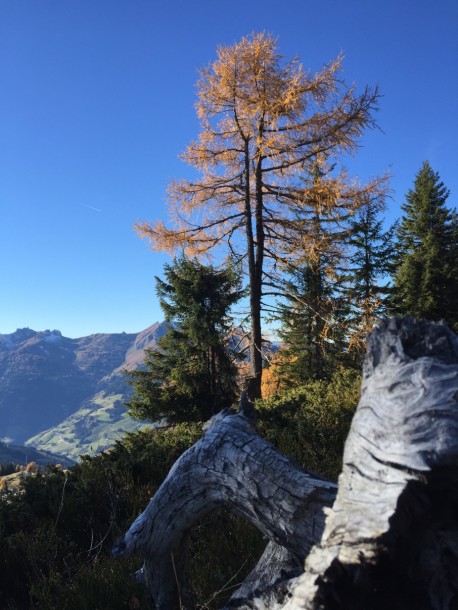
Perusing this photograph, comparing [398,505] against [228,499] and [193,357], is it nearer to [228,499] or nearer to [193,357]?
[228,499]

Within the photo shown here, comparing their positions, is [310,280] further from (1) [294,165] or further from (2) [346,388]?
(2) [346,388]

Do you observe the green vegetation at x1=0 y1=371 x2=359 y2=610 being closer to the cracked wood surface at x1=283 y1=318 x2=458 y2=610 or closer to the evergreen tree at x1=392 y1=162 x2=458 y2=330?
the cracked wood surface at x1=283 y1=318 x2=458 y2=610

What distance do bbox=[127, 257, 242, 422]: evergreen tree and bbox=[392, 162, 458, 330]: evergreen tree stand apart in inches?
350

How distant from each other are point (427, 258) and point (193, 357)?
49.8 ft

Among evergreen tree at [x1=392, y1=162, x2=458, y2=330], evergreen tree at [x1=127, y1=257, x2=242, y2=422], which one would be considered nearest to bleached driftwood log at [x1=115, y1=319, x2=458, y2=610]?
evergreen tree at [x1=127, y1=257, x2=242, y2=422]

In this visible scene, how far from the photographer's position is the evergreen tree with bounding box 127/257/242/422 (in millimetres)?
14383

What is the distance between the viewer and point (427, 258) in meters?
22.9

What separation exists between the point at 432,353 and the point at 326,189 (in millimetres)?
10574

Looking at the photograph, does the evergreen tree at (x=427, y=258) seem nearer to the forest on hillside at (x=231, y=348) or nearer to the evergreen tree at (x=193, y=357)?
the forest on hillside at (x=231, y=348)

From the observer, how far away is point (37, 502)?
A: 5.13 metres

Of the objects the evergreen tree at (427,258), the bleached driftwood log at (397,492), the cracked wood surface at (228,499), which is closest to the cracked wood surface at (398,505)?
the bleached driftwood log at (397,492)

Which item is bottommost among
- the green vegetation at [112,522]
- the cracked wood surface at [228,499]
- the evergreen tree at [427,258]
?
the green vegetation at [112,522]

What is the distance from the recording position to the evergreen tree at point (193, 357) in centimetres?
1438

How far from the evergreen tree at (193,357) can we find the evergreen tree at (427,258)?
8880mm
